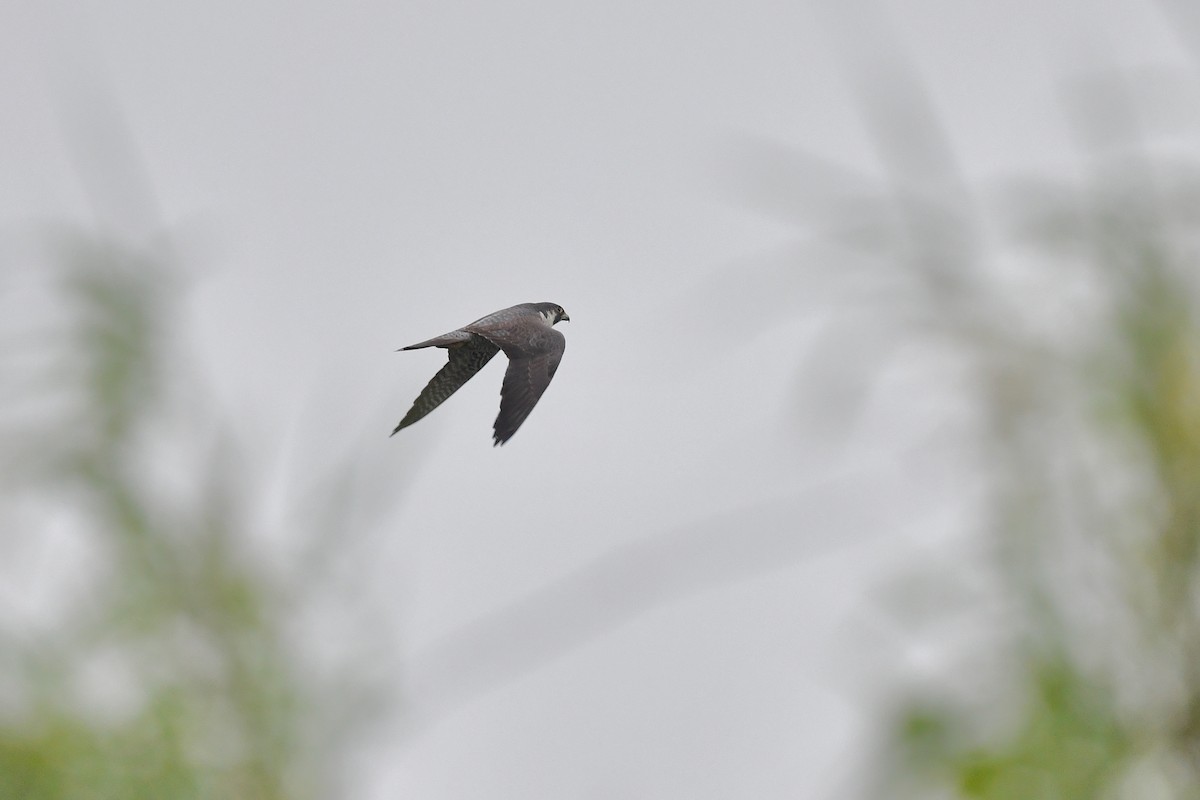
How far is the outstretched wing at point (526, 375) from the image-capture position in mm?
3550

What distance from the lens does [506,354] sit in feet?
13.1

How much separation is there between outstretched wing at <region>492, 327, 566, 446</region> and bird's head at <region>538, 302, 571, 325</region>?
479 mm

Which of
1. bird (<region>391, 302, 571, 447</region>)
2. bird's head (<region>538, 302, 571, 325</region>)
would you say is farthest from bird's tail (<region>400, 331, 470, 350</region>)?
bird's head (<region>538, 302, 571, 325</region>)

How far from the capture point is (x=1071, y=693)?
2.45 m

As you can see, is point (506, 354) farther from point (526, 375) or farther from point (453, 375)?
point (453, 375)

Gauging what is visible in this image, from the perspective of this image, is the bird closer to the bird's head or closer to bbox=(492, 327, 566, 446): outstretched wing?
bbox=(492, 327, 566, 446): outstretched wing

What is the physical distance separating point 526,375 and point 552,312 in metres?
1.22

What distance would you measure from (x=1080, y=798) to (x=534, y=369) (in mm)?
2065

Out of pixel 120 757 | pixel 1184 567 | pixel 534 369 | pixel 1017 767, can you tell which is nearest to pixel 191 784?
pixel 120 757

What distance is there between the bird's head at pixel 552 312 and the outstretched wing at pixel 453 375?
47 cm

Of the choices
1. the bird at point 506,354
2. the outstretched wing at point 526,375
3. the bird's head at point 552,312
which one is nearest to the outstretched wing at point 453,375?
the bird at point 506,354

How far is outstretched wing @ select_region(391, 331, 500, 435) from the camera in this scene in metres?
Answer: 4.19

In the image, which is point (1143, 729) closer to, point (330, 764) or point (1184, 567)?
point (1184, 567)

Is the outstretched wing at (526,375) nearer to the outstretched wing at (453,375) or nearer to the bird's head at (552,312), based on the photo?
the outstretched wing at (453,375)
